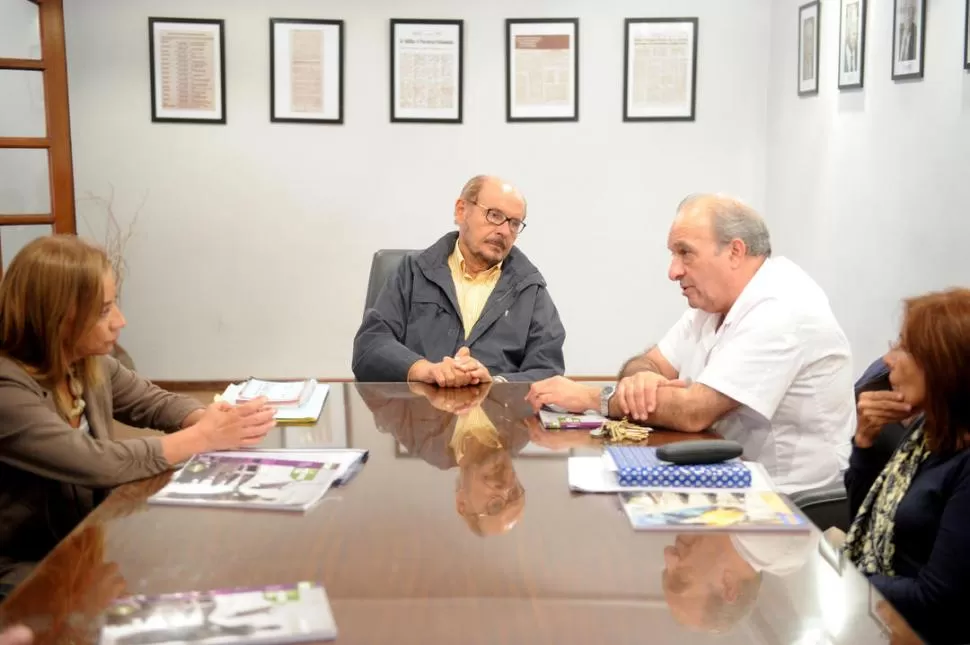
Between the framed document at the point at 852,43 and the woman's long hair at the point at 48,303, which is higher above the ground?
the framed document at the point at 852,43

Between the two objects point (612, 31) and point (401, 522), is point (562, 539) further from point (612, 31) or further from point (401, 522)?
point (612, 31)

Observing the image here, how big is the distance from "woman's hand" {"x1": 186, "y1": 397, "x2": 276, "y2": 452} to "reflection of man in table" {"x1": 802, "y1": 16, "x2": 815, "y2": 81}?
11.2ft

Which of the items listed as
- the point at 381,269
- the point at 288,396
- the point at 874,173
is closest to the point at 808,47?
the point at 874,173

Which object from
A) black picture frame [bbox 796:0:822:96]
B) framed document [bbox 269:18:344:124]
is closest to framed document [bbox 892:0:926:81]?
black picture frame [bbox 796:0:822:96]

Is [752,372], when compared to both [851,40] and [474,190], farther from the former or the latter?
[851,40]

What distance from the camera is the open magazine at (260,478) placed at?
151 cm

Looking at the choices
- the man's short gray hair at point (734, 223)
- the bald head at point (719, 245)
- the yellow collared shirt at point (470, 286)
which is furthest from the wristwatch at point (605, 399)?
the yellow collared shirt at point (470, 286)

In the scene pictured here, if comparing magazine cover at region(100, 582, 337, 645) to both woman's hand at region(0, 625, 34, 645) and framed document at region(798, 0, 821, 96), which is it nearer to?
woman's hand at region(0, 625, 34, 645)

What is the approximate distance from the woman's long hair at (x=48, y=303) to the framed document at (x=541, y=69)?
3.61 m

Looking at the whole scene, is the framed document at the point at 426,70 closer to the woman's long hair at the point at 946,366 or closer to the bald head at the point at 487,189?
the bald head at the point at 487,189

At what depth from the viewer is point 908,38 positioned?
3412 millimetres

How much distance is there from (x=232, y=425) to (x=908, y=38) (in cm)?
274

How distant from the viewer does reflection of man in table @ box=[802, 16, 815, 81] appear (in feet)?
14.6

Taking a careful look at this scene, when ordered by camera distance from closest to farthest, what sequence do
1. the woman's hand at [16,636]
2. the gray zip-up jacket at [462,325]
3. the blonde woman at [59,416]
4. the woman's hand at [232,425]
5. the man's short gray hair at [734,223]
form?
the woman's hand at [16,636] → the blonde woman at [59,416] → the woman's hand at [232,425] → the man's short gray hair at [734,223] → the gray zip-up jacket at [462,325]
